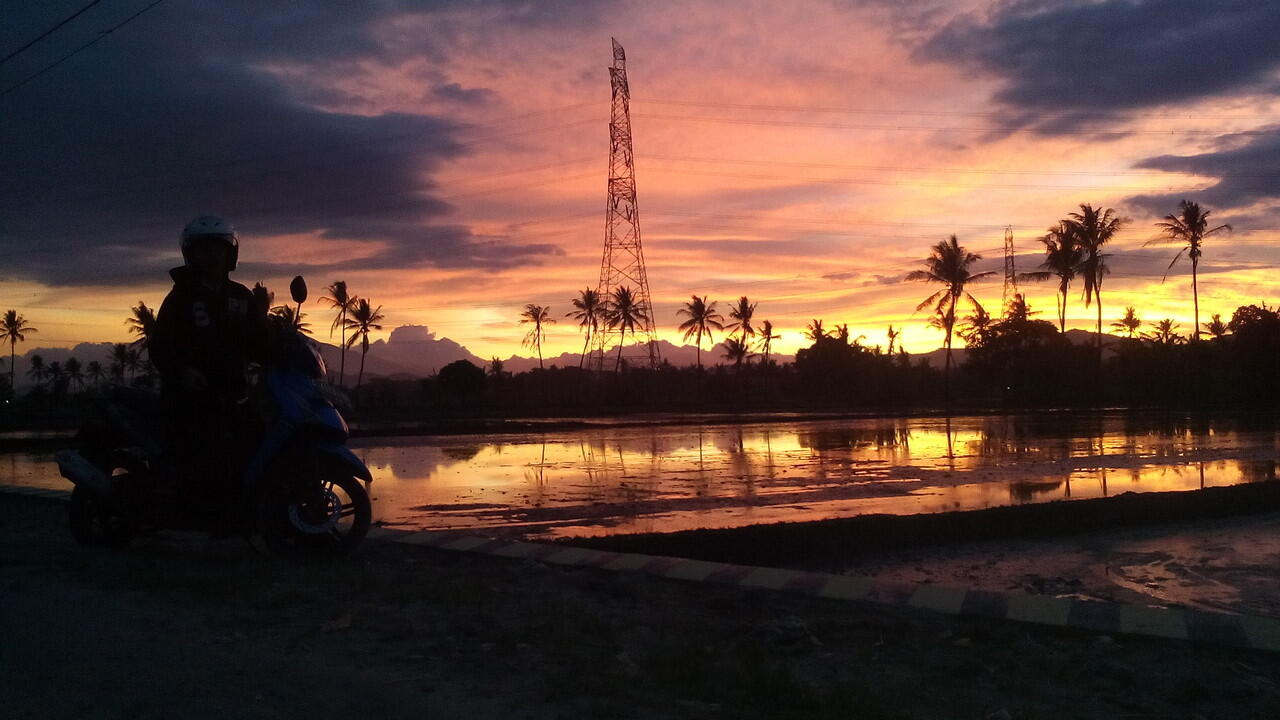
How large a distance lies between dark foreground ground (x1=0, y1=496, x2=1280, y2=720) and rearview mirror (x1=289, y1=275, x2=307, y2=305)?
5.17ft

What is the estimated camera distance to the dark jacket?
5.41 m

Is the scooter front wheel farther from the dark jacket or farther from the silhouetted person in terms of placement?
the dark jacket

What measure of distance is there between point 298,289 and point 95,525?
2466 millimetres

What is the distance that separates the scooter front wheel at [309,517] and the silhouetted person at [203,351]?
0.41 metres

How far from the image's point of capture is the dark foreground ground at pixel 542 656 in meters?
3.28

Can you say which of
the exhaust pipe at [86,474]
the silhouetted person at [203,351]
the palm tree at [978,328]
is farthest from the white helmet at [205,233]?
the palm tree at [978,328]

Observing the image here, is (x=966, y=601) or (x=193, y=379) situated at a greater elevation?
(x=193, y=379)

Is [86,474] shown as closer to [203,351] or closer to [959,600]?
[203,351]

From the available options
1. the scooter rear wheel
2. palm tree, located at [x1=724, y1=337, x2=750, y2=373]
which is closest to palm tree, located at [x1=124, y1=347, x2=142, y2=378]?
palm tree, located at [x1=724, y1=337, x2=750, y2=373]

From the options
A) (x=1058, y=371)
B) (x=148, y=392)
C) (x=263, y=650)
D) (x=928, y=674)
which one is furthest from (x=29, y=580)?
(x=1058, y=371)

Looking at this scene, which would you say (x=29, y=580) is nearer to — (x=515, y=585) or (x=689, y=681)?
(x=515, y=585)

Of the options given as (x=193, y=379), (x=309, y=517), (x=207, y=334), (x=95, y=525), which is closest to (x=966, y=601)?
(x=309, y=517)

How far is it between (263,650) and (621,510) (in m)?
7.01

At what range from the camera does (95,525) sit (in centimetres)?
628
